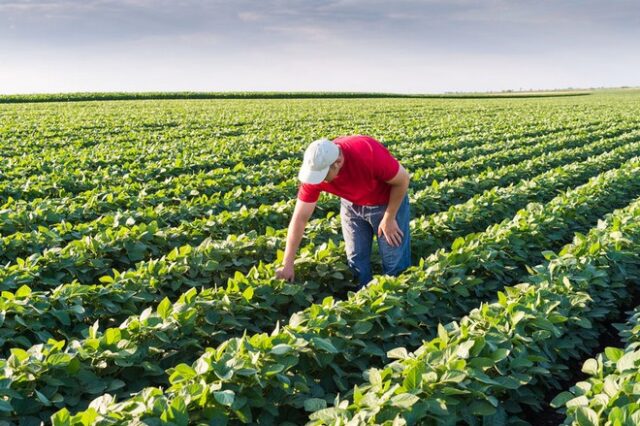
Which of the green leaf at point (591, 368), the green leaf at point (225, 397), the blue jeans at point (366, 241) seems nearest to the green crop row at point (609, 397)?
the green leaf at point (591, 368)

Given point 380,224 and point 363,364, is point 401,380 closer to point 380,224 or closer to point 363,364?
point 363,364

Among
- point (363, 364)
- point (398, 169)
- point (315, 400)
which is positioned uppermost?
point (398, 169)

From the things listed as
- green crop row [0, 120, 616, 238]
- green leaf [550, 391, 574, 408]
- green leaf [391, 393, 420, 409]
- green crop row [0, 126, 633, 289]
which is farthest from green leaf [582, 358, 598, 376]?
green crop row [0, 120, 616, 238]

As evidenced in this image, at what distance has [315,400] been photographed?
301 cm

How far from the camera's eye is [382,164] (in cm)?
452

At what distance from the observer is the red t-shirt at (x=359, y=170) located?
4.46 m

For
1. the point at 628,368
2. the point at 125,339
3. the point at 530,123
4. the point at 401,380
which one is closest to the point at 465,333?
the point at 401,380

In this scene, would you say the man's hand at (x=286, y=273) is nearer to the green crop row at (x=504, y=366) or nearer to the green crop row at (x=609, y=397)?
the green crop row at (x=504, y=366)

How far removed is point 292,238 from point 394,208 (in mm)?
885

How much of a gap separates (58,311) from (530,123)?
23892mm

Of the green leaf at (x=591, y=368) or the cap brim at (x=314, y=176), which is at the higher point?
the cap brim at (x=314, y=176)

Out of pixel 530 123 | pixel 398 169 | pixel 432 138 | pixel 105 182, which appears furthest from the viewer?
pixel 530 123

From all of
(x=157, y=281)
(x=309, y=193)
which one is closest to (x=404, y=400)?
(x=309, y=193)

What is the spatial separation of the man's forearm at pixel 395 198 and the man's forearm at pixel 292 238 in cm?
75
